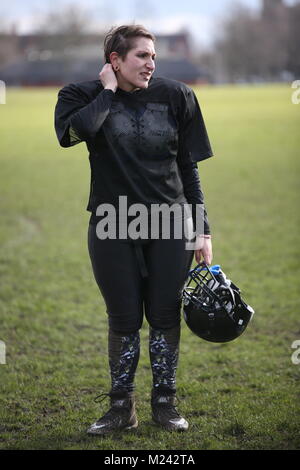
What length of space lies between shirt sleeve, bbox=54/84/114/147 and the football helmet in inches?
37.9

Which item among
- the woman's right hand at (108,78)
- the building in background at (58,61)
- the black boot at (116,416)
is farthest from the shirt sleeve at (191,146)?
the building in background at (58,61)

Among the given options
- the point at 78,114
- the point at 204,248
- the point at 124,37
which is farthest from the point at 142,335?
the point at 124,37

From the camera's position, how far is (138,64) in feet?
10.2

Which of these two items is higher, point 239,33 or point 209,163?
point 239,33

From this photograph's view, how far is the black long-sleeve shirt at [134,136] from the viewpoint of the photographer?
3.19 meters

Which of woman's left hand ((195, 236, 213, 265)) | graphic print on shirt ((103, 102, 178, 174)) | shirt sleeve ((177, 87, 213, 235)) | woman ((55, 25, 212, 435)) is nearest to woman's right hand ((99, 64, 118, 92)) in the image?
woman ((55, 25, 212, 435))

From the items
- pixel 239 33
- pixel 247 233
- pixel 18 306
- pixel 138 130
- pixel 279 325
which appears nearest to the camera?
pixel 138 130

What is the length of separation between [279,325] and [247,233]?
3.84 meters

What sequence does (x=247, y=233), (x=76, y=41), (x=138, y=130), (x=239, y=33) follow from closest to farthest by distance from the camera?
(x=138, y=130) → (x=247, y=233) → (x=239, y=33) → (x=76, y=41)

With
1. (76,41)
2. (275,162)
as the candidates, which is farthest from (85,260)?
(76,41)

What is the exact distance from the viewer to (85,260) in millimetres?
→ 8039

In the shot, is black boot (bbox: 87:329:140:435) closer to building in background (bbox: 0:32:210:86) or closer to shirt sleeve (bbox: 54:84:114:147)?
shirt sleeve (bbox: 54:84:114:147)

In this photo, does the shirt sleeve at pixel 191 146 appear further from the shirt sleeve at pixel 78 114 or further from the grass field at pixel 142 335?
the grass field at pixel 142 335
